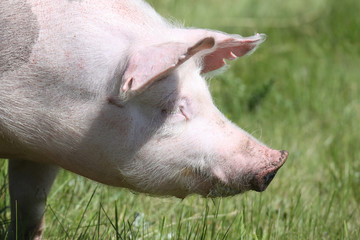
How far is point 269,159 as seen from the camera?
8.80 ft

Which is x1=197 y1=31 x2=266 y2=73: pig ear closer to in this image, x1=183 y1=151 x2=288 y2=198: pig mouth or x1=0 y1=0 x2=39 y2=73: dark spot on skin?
x1=183 y1=151 x2=288 y2=198: pig mouth

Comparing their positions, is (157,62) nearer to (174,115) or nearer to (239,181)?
(174,115)

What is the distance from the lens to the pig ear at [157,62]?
2.42m

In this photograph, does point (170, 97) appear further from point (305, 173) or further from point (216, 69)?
point (305, 173)

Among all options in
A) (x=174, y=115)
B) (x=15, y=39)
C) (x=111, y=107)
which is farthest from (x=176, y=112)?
(x=15, y=39)

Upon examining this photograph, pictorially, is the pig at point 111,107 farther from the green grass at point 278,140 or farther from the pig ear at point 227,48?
the green grass at point 278,140

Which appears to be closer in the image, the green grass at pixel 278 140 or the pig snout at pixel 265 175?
the pig snout at pixel 265 175

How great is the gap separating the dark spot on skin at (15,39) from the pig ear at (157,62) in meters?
0.40

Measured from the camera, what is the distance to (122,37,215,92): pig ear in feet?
7.94

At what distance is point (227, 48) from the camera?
9.32 feet

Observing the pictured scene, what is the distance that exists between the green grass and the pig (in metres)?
0.33

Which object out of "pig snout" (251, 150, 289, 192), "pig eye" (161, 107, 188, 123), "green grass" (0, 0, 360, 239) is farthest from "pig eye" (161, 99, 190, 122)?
"green grass" (0, 0, 360, 239)

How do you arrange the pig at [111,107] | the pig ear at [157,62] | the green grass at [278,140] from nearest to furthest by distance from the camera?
the pig ear at [157,62]
the pig at [111,107]
the green grass at [278,140]

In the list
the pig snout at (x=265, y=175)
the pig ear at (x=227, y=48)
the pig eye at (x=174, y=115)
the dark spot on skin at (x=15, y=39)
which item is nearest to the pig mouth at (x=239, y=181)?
the pig snout at (x=265, y=175)
